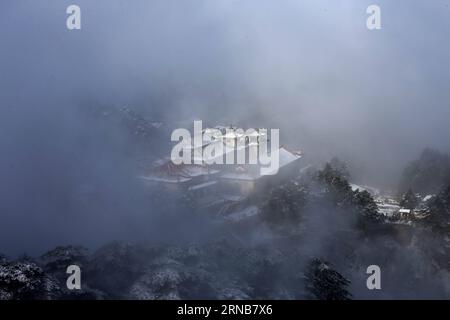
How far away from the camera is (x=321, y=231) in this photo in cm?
3616

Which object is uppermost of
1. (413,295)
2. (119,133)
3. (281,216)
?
(119,133)

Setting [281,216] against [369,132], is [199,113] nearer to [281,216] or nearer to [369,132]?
[369,132]

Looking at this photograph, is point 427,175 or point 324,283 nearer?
point 324,283

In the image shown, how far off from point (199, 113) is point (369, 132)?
2805 cm

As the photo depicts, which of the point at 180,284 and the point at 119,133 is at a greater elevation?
the point at 119,133

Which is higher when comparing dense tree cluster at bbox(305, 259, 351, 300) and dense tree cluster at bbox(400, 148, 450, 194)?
dense tree cluster at bbox(400, 148, 450, 194)

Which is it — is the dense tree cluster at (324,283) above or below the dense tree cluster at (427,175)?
below

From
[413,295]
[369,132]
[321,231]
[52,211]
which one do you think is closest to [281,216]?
[321,231]

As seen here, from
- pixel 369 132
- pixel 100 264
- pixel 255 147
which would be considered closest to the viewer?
pixel 100 264

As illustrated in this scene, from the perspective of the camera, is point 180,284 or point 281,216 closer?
point 180,284

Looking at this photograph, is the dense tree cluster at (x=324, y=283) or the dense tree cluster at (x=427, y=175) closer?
the dense tree cluster at (x=324, y=283)

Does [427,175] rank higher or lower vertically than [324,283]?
higher

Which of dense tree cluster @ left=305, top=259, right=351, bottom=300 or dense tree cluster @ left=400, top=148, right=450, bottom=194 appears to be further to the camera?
dense tree cluster @ left=400, top=148, right=450, bottom=194
